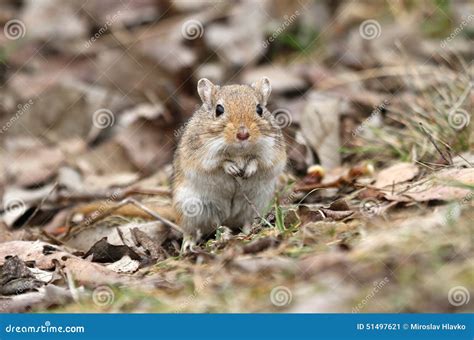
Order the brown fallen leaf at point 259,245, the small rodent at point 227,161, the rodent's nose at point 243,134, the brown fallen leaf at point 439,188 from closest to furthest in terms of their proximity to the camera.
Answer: the brown fallen leaf at point 259,245 → the brown fallen leaf at point 439,188 → the rodent's nose at point 243,134 → the small rodent at point 227,161

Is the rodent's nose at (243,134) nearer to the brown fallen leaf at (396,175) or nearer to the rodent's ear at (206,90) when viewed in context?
the rodent's ear at (206,90)

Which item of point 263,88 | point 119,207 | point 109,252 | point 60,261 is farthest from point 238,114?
point 60,261

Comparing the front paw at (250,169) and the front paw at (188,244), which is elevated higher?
the front paw at (250,169)

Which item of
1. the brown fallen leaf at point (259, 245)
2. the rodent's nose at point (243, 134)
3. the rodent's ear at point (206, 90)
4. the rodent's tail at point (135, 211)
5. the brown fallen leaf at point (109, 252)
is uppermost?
the rodent's ear at point (206, 90)

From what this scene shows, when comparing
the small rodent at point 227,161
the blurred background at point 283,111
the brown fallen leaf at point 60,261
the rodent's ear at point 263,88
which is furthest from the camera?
the rodent's ear at point 263,88

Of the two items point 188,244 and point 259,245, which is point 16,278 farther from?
point 259,245

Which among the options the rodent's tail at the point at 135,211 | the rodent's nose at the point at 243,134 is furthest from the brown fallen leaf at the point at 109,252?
the rodent's nose at the point at 243,134

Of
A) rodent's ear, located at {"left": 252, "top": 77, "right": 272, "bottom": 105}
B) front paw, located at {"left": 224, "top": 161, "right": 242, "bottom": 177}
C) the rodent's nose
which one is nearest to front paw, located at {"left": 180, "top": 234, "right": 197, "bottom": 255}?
front paw, located at {"left": 224, "top": 161, "right": 242, "bottom": 177}
